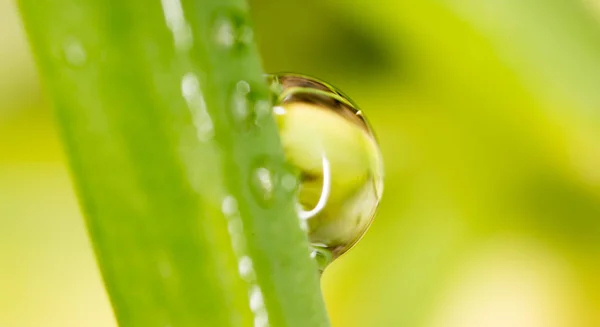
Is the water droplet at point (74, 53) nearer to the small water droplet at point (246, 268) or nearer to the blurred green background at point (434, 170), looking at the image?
the small water droplet at point (246, 268)

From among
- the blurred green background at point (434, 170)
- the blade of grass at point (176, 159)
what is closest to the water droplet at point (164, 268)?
the blade of grass at point (176, 159)

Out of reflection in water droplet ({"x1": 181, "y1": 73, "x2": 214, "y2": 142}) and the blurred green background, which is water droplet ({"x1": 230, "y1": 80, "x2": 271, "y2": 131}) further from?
the blurred green background

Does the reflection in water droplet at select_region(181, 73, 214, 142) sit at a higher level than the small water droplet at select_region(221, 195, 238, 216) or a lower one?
higher

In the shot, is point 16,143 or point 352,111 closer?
point 352,111

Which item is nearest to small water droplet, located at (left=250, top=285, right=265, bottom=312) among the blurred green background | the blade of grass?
the blade of grass

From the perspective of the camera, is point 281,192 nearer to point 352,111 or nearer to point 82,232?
point 352,111

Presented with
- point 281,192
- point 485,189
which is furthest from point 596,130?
point 281,192

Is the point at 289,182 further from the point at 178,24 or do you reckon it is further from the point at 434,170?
the point at 434,170

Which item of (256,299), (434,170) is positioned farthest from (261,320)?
(434,170)
